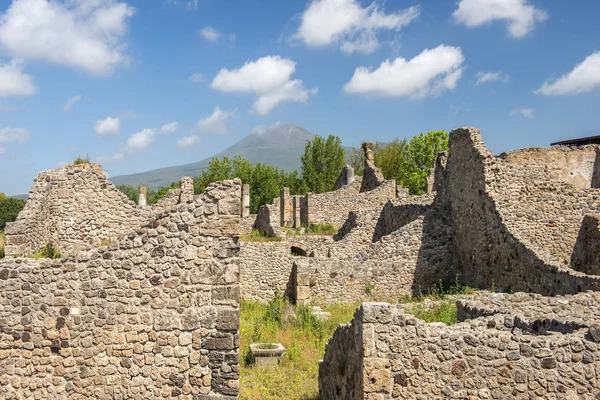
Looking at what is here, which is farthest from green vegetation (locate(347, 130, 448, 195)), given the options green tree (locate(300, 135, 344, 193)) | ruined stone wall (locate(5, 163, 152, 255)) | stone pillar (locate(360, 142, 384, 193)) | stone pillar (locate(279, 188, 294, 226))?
ruined stone wall (locate(5, 163, 152, 255))

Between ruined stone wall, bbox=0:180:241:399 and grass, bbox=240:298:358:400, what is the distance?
9.53 feet

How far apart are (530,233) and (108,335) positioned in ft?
37.5

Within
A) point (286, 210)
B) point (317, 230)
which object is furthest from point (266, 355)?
point (286, 210)

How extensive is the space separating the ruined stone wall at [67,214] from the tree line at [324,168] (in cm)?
3932

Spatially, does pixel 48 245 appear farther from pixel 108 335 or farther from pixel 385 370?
pixel 385 370

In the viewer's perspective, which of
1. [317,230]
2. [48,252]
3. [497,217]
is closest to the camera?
[48,252]

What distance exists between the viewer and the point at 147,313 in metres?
7.21

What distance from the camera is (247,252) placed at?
1805cm

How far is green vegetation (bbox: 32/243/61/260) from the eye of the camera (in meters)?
9.58

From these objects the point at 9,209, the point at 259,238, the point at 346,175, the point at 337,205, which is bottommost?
the point at 259,238

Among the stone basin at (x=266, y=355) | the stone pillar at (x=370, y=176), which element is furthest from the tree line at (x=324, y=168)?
the stone basin at (x=266, y=355)

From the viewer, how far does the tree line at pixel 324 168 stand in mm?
50688

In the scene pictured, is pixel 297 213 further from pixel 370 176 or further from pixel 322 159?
pixel 322 159

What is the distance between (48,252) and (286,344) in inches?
240
